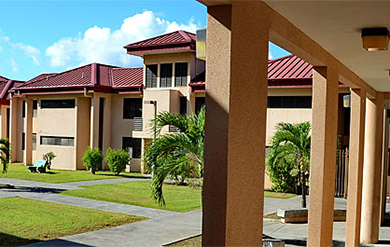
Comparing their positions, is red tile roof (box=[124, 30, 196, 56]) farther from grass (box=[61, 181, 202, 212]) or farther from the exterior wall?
grass (box=[61, 181, 202, 212])

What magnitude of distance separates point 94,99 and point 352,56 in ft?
78.4

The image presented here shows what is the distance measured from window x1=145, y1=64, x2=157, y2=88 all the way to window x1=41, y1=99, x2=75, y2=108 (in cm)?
571

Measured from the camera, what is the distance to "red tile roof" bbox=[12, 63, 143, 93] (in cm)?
2828

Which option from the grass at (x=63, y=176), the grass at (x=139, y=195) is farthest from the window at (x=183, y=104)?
the grass at (x=139, y=195)

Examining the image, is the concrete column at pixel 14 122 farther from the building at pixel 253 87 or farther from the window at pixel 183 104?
the building at pixel 253 87

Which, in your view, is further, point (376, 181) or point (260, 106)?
point (376, 181)

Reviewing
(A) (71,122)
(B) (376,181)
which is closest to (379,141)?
(B) (376,181)

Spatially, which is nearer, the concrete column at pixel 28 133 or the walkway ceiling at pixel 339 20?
the walkway ceiling at pixel 339 20

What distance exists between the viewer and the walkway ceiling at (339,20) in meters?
3.40

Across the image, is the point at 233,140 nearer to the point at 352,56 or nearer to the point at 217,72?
the point at 217,72

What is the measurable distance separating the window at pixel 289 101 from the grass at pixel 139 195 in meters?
5.71

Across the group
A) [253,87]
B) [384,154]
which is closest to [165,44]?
[384,154]

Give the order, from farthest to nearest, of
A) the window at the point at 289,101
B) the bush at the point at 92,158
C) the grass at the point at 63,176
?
the bush at the point at 92,158
the grass at the point at 63,176
the window at the point at 289,101

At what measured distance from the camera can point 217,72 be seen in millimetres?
2811
